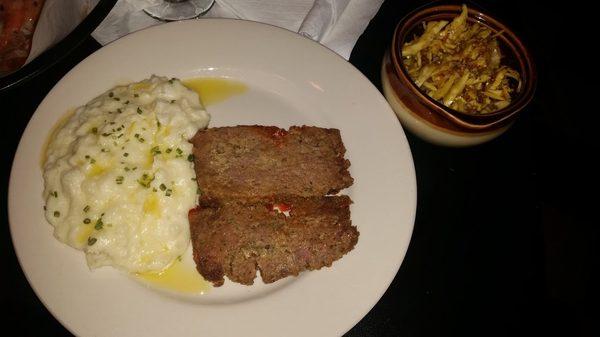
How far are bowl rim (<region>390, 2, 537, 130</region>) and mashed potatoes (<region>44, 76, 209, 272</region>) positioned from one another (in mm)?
1710

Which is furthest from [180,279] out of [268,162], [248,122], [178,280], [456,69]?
[456,69]

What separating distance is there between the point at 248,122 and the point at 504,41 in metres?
2.16

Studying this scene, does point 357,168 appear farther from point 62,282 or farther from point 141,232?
point 62,282

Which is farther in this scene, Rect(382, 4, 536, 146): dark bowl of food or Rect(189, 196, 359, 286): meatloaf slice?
Rect(382, 4, 536, 146): dark bowl of food

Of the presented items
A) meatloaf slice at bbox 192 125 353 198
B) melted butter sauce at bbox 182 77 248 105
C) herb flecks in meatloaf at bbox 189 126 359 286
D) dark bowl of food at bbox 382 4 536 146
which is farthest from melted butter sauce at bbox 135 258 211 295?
dark bowl of food at bbox 382 4 536 146

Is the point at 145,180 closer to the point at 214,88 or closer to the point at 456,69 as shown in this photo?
the point at 214,88

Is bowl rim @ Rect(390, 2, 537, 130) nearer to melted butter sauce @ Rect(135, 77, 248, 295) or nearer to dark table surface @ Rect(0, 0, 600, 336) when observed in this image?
dark table surface @ Rect(0, 0, 600, 336)

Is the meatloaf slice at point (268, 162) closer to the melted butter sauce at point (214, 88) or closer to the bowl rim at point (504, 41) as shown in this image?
the melted butter sauce at point (214, 88)

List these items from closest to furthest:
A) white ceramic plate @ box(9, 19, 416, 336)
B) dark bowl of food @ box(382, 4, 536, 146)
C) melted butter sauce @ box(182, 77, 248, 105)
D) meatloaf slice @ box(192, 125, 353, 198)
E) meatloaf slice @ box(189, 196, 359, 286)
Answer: white ceramic plate @ box(9, 19, 416, 336) < meatloaf slice @ box(189, 196, 359, 286) < dark bowl of food @ box(382, 4, 536, 146) < meatloaf slice @ box(192, 125, 353, 198) < melted butter sauce @ box(182, 77, 248, 105)

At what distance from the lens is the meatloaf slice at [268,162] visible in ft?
10.6

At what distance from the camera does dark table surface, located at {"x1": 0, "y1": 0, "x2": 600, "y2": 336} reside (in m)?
3.02

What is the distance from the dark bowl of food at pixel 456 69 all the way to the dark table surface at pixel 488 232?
1.52 feet

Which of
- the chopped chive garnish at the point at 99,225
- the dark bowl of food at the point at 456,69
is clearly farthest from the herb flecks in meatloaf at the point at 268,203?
the dark bowl of food at the point at 456,69

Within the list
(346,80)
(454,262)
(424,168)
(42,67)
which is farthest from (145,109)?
(454,262)
